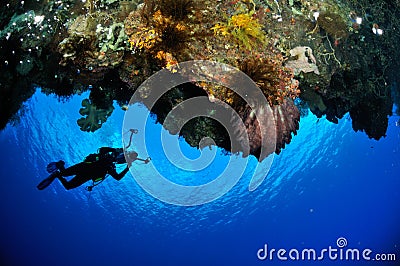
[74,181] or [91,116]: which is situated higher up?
[91,116]

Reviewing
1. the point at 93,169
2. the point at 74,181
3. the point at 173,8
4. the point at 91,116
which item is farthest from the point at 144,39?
the point at 74,181

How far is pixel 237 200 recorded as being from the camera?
3.71 m

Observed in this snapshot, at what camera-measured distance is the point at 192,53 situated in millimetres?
3619

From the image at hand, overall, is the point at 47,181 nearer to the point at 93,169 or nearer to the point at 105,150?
the point at 93,169

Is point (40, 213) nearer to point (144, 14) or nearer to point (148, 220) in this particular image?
point (148, 220)

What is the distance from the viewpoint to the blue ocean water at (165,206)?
3688mm

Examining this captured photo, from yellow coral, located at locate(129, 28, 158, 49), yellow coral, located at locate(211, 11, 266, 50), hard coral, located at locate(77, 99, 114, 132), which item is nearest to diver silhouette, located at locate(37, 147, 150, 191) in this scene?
hard coral, located at locate(77, 99, 114, 132)

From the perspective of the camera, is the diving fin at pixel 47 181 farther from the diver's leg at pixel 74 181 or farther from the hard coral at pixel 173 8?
the hard coral at pixel 173 8

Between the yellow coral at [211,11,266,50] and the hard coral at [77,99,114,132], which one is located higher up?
the yellow coral at [211,11,266,50]

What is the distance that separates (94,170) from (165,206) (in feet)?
3.00

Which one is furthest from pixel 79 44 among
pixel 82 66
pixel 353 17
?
pixel 353 17

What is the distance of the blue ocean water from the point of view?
12.1ft

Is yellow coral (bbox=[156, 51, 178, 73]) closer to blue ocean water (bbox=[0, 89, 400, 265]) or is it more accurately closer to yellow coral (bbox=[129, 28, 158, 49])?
yellow coral (bbox=[129, 28, 158, 49])

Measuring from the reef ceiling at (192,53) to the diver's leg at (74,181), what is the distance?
0.59 m
